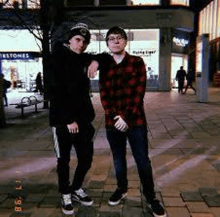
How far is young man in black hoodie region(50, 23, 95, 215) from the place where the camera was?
10.6ft

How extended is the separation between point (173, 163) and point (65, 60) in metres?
2.82

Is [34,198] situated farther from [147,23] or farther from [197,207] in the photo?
[147,23]

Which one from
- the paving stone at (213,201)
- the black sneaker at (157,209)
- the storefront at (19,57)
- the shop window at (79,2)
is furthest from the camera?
the storefront at (19,57)

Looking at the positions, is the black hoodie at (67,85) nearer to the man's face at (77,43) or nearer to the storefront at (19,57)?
the man's face at (77,43)

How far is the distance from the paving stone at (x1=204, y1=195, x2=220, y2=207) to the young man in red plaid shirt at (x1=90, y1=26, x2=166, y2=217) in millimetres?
664

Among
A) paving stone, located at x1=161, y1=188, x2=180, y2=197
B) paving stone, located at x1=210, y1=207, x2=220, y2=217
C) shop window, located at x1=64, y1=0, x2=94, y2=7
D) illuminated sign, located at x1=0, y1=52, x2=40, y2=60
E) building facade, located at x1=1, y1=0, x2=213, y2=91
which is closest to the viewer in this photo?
paving stone, located at x1=210, y1=207, x2=220, y2=217

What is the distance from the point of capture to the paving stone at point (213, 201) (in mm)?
3629

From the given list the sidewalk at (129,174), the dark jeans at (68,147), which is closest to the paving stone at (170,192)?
the sidewalk at (129,174)

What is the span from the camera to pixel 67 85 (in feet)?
10.7

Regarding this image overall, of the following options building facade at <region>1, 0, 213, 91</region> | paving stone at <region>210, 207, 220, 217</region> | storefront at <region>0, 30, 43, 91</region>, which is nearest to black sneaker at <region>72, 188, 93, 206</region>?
paving stone at <region>210, 207, 220, 217</region>

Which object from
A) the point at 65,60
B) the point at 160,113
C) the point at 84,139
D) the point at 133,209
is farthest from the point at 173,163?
the point at 160,113

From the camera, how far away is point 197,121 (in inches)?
361

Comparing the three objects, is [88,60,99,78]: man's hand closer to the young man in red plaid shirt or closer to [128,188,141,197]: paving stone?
the young man in red plaid shirt

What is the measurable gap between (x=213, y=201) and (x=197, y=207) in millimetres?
267
